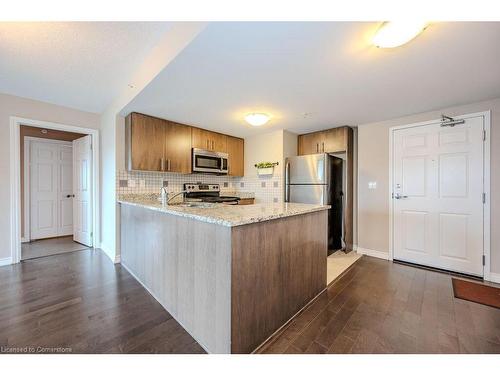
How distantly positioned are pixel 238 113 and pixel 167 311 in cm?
242

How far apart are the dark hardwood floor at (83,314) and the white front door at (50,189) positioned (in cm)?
187

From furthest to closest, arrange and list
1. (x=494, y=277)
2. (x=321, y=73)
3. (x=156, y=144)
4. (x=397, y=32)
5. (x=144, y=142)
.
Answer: (x=156, y=144)
(x=144, y=142)
(x=494, y=277)
(x=321, y=73)
(x=397, y=32)

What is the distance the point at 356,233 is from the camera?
354 cm

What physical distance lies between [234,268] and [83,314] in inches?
58.1

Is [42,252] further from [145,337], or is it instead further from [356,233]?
[356,233]

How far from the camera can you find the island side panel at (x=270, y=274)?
1229 millimetres

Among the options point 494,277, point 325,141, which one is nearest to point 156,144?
point 325,141

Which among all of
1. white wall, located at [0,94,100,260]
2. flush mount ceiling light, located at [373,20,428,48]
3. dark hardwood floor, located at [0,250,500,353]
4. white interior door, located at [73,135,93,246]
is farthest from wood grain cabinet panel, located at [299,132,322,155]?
white wall, located at [0,94,100,260]

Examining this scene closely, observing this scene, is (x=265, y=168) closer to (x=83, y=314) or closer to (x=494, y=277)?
(x=83, y=314)

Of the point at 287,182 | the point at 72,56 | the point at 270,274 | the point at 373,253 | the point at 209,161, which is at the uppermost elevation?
the point at 72,56

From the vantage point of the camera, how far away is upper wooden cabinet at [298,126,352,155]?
3512 mm

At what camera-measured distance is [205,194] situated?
3.96 m

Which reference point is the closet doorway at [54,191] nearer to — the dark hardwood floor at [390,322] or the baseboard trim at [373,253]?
the dark hardwood floor at [390,322]
